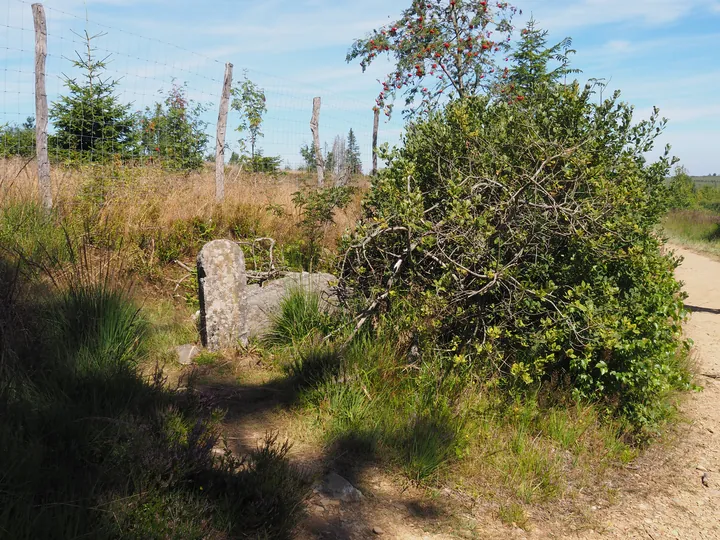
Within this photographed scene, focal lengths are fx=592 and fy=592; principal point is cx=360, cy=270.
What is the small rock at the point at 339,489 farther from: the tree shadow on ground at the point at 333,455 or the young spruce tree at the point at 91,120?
the young spruce tree at the point at 91,120

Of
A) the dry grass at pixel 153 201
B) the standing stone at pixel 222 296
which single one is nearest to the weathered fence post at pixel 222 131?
the dry grass at pixel 153 201

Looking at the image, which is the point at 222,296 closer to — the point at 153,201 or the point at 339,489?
the point at 339,489

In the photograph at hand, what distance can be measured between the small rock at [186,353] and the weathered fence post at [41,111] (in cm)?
307

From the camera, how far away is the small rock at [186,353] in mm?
4930

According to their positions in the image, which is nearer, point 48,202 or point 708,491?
point 708,491

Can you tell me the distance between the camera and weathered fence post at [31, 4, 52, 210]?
689cm

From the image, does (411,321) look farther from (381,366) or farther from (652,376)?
(652,376)

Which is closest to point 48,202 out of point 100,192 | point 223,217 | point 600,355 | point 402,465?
point 100,192

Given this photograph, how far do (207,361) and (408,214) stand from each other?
2.06 metres

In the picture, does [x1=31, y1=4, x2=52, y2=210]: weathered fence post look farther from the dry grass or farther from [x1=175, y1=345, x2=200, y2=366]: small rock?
[x1=175, y1=345, x2=200, y2=366]: small rock

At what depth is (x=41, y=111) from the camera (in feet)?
22.9

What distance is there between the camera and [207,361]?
4.93m

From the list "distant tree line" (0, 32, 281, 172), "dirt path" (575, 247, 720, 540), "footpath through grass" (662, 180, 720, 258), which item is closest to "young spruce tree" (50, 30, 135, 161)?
"distant tree line" (0, 32, 281, 172)

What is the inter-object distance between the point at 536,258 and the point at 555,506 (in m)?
1.70
